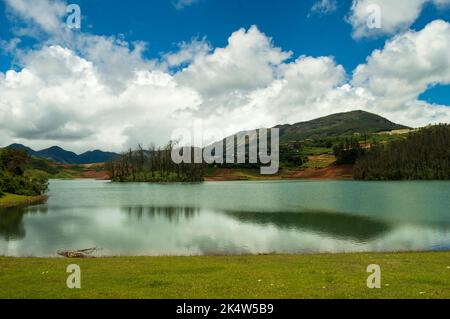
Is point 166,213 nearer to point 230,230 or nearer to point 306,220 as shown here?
point 230,230

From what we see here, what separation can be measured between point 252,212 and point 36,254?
35.2m

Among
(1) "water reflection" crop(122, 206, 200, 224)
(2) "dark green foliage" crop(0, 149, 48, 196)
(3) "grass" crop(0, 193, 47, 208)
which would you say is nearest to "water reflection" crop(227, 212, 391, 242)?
(1) "water reflection" crop(122, 206, 200, 224)

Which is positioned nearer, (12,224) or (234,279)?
(234,279)

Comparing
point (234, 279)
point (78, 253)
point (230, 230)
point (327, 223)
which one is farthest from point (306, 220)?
point (234, 279)

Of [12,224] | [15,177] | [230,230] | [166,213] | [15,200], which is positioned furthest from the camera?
[15,177]

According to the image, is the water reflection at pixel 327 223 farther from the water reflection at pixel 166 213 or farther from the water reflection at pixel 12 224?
the water reflection at pixel 12 224

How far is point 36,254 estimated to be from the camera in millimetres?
31422

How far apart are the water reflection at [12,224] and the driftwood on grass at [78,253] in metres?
11.4

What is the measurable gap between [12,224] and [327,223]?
43004 mm

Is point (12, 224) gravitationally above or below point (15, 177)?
below

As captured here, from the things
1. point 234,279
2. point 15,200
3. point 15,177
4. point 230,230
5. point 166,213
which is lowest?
point 166,213

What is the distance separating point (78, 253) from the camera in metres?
30.8

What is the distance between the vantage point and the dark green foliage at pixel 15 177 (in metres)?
85.7
